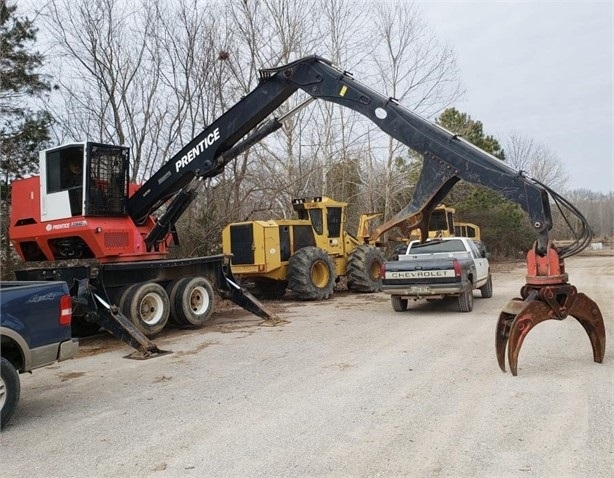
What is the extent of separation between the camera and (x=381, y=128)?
28.1 ft

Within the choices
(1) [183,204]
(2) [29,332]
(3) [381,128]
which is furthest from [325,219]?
(2) [29,332]

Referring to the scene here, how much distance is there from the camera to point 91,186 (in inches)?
382

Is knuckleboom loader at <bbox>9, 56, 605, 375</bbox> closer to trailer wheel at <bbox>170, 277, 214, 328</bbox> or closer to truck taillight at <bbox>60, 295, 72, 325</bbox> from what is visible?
trailer wheel at <bbox>170, 277, 214, 328</bbox>

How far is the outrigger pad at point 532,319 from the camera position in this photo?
6.23 metres

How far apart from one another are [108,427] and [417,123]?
5718mm

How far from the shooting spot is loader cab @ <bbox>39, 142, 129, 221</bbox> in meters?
9.60

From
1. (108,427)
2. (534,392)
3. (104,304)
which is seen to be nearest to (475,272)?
(534,392)

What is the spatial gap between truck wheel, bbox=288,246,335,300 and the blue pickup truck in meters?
9.22

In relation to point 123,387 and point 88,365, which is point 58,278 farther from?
point 123,387

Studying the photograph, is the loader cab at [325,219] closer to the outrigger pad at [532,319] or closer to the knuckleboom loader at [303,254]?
the knuckleboom loader at [303,254]

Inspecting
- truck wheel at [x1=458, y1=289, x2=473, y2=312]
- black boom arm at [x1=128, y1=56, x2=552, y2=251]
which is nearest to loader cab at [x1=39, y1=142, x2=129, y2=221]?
black boom arm at [x1=128, y1=56, x2=552, y2=251]

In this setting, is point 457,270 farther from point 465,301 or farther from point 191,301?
point 191,301

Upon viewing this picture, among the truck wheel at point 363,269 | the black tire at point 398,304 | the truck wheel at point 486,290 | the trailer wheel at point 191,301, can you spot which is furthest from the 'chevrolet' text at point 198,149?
the truck wheel at point 486,290

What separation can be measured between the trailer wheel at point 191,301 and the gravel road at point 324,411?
1.37 meters
